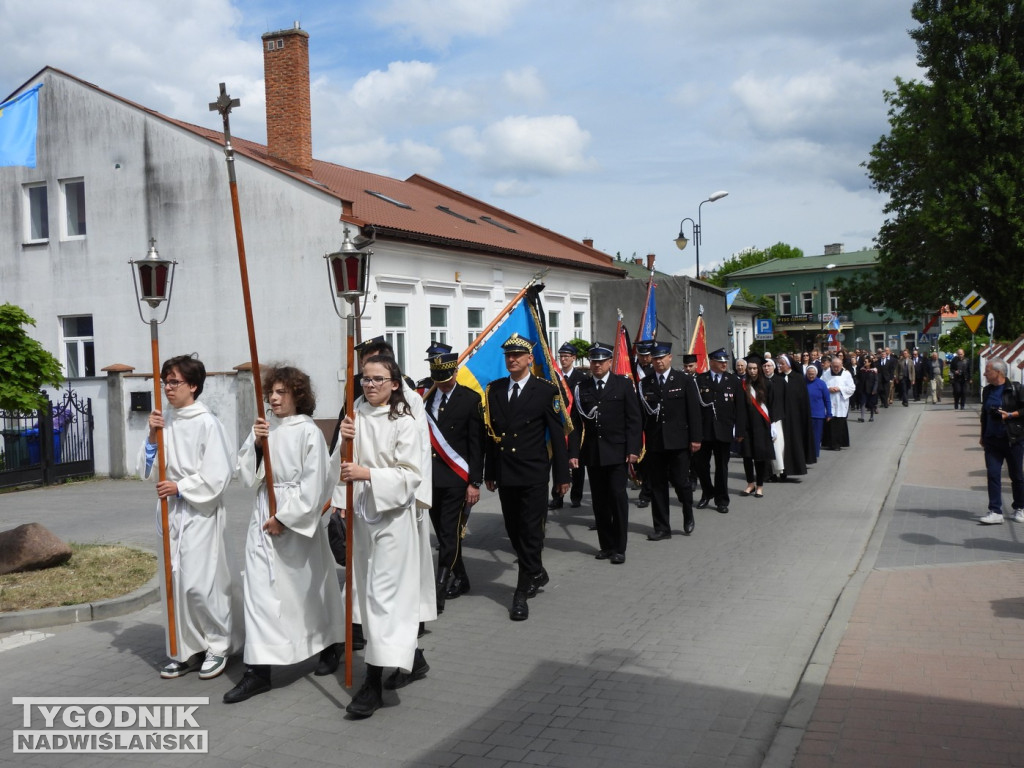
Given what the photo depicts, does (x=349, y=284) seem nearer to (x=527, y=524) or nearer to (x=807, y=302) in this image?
(x=527, y=524)

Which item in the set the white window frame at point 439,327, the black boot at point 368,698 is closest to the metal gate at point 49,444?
the white window frame at point 439,327

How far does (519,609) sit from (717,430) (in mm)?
5549

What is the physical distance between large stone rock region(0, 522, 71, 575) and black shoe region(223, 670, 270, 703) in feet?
12.6

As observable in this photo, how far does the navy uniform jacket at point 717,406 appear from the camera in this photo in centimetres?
1208

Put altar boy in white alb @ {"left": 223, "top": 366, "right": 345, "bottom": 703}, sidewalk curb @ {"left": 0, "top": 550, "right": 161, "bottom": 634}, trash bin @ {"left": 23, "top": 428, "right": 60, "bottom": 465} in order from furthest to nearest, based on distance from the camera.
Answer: trash bin @ {"left": 23, "top": 428, "right": 60, "bottom": 465} → sidewalk curb @ {"left": 0, "top": 550, "right": 161, "bottom": 634} → altar boy in white alb @ {"left": 223, "top": 366, "right": 345, "bottom": 703}

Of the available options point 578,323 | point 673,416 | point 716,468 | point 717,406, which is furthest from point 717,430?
point 578,323

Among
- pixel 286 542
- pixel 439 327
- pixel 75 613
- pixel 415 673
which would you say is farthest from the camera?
pixel 439 327

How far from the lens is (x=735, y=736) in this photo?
487cm

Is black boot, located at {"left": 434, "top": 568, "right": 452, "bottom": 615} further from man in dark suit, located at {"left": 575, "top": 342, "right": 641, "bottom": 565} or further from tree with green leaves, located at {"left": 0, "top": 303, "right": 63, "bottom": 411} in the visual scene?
tree with green leaves, located at {"left": 0, "top": 303, "right": 63, "bottom": 411}

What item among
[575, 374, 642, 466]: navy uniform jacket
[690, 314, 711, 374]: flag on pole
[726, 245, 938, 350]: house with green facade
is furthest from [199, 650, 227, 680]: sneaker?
[726, 245, 938, 350]: house with green facade

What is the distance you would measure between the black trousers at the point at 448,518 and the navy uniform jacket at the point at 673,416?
339cm

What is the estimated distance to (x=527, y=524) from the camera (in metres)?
7.52

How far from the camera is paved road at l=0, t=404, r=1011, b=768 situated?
15.6 feet

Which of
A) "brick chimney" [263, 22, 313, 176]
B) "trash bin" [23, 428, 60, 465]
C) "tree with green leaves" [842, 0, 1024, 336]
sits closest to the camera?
"trash bin" [23, 428, 60, 465]
